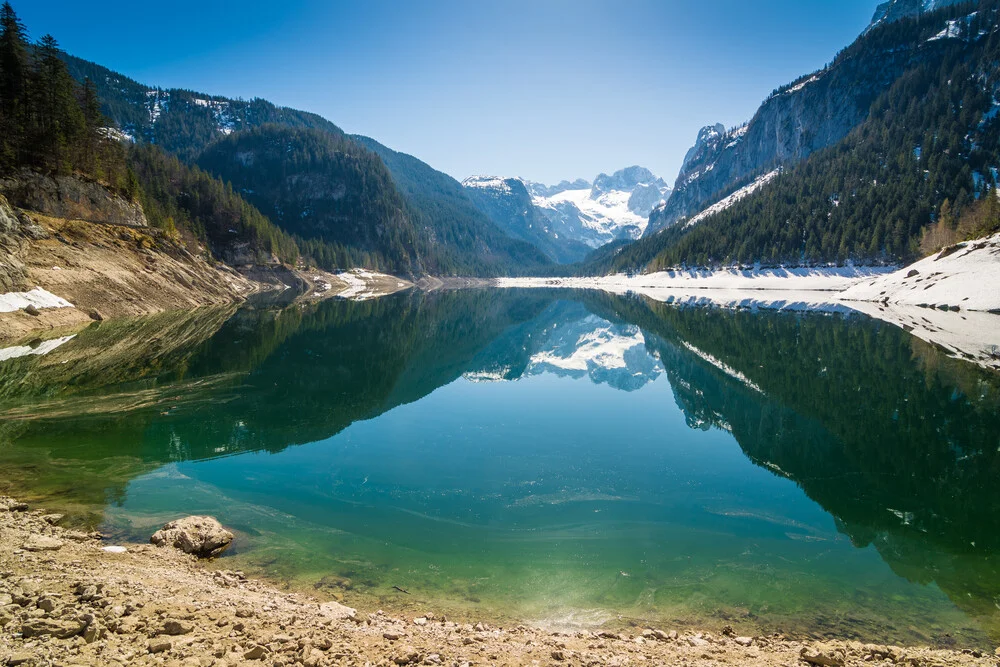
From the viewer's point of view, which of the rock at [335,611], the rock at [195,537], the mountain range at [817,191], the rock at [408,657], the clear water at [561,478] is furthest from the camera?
the mountain range at [817,191]

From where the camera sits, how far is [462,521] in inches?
456

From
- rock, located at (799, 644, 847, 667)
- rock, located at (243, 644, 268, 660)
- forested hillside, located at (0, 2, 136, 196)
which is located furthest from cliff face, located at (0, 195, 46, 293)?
rock, located at (799, 644, 847, 667)

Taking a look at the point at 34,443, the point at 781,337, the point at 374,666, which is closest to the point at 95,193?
the point at 34,443

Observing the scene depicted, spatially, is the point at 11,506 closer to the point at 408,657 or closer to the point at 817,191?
the point at 408,657

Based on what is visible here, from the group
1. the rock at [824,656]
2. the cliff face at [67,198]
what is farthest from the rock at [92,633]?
the cliff face at [67,198]

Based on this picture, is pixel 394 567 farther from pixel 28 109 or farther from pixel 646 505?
pixel 28 109

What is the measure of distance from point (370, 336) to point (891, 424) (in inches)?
1462

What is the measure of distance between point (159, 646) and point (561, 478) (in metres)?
10.4

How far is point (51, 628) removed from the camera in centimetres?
527

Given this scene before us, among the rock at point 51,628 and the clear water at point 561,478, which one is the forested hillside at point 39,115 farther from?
the rock at point 51,628

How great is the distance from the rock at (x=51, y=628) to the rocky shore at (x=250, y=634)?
11 mm

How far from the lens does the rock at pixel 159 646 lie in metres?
5.31

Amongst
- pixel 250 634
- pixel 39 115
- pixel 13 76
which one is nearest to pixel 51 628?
pixel 250 634

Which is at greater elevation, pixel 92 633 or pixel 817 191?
pixel 817 191
